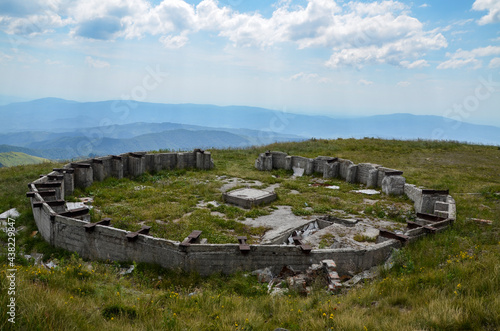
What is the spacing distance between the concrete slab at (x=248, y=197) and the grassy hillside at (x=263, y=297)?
5.44 m

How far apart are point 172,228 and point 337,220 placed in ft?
19.4

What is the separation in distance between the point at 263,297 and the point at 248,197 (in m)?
7.01

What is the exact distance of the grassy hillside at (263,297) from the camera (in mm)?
4488

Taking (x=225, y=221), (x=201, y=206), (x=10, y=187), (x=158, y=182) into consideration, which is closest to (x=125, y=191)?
(x=158, y=182)

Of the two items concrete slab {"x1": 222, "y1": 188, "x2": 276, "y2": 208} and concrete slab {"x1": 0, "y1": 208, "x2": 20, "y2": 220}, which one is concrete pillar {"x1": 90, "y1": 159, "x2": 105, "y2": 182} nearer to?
concrete slab {"x1": 0, "y1": 208, "x2": 20, "y2": 220}

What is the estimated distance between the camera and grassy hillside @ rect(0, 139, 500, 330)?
4.49 meters

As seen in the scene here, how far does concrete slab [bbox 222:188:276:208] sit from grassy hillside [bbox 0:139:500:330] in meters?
5.44

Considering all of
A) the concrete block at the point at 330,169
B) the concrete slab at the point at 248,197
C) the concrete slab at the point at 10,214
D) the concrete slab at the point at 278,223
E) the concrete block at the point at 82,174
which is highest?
the concrete block at the point at 330,169

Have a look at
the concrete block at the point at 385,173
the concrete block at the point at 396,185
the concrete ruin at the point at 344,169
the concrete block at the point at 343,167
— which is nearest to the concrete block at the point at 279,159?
the concrete ruin at the point at 344,169

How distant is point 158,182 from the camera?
53.8 ft

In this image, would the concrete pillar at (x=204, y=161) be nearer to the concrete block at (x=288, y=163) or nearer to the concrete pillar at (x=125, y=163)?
the concrete pillar at (x=125, y=163)

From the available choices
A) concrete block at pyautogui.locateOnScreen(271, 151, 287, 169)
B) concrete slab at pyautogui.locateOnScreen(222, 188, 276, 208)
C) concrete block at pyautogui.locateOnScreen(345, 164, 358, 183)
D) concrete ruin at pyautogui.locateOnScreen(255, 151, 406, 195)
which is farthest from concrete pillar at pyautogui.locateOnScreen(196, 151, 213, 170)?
concrete block at pyautogui.locateOnScreen(345, 164, 358, 183)

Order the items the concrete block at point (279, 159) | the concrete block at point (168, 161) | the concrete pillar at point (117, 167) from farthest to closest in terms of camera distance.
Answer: the concrete block at point (279, 159)
the concrete block at point (168, 161)
the concrete pillar at point (117, 167)

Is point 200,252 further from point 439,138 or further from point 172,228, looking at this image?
point 439,138
